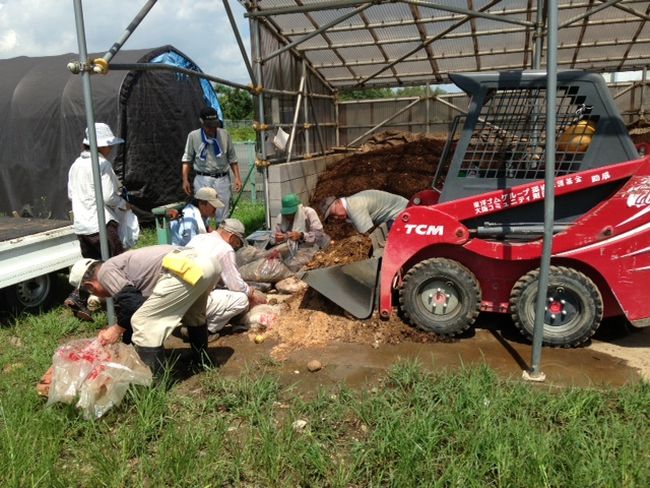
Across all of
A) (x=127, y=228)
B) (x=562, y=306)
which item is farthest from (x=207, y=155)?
(x=562, y=306)

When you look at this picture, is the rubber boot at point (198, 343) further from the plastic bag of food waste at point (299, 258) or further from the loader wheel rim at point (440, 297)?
the plastic bag of food waste at point (299, 258)

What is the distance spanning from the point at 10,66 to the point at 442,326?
10.4m

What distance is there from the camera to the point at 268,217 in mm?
7508

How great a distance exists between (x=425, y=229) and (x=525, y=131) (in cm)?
112

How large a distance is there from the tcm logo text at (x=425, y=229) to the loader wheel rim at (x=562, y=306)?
0.95m

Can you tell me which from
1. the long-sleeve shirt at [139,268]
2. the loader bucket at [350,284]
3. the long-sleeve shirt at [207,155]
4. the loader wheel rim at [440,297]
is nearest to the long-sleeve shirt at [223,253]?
the long-sleeve shirt at [139,268]

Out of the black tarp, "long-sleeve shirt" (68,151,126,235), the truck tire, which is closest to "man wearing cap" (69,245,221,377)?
"long-sleeve shirt" (68,151,126,235)

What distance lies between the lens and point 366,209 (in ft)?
18.7

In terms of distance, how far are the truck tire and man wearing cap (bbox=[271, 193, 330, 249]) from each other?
2585 millimetres

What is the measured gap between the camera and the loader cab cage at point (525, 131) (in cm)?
394

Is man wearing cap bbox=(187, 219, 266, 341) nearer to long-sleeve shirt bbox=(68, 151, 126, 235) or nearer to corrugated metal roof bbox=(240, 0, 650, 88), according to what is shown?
long-sleeve shirt bbox=(68, 151, 126, 235)

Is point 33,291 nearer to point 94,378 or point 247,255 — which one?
point 247,255

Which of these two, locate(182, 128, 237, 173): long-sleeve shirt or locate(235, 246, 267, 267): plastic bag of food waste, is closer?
locate(235, 246, 267, 267): plastic bag of food waste

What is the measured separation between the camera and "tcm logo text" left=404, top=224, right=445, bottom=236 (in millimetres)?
4266
